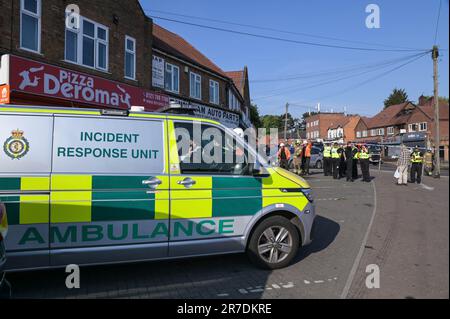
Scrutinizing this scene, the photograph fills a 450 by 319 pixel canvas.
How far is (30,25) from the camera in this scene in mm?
11469

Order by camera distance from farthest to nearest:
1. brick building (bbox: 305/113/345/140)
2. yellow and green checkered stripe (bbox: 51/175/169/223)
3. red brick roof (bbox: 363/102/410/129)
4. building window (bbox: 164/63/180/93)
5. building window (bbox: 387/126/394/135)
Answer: brick building (bbox: 305/113/345/140) < red brick roof (bbox: 363/102/410/129) < building window (bbox: 387/126/394/135) < building window (bbox: 164/63/180/93) < yellow and green checkered stripe (bbox: 51/175/169/223)

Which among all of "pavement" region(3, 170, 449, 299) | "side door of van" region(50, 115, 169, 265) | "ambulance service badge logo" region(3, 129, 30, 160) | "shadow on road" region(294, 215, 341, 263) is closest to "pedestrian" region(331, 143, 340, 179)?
"shadow on road" region(294, 215, 341, 263)

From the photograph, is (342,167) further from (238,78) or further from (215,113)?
(238,78)

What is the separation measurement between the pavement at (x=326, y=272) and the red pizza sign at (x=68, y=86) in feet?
26.1

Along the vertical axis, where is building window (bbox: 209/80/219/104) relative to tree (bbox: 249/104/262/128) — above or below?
below

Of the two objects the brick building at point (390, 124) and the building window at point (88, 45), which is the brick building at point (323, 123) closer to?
the brick building at point (390, 124)

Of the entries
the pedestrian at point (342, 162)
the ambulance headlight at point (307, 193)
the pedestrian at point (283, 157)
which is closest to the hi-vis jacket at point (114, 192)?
the ambulance headlight at point (307, 193)

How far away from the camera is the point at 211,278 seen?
4609mm

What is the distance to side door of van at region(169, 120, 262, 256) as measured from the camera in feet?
14.7

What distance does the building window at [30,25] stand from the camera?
11148 millimetres

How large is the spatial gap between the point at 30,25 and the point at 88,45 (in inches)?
93.4

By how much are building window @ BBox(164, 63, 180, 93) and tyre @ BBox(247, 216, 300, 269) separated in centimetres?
1526

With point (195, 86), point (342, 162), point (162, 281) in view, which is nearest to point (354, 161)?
point (342, 162)

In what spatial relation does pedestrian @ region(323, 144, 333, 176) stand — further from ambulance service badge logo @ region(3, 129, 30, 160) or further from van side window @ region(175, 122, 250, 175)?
ambulance service badge logo @ region(3, 129, 30, 160)
